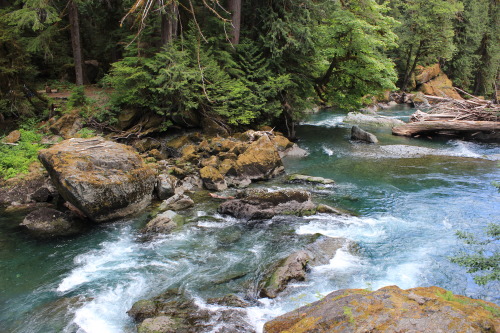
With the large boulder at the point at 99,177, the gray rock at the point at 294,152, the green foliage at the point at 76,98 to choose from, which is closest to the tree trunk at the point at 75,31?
the green foliage at the point at 76,98

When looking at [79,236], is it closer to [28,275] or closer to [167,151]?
[28,275]

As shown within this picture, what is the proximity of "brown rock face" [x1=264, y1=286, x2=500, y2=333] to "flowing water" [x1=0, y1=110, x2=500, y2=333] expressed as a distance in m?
1.46

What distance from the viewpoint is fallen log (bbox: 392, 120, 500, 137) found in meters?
19.5

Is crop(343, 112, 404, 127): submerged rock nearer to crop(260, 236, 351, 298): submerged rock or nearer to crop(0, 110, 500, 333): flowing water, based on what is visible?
crop(0, 110, 500, 333): flowing water

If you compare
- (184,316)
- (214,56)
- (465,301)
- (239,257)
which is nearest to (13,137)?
(214,56)

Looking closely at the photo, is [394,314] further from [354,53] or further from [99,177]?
[354,53]

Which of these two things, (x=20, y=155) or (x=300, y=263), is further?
(x=20, y=155)

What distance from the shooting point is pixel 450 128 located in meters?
20.3

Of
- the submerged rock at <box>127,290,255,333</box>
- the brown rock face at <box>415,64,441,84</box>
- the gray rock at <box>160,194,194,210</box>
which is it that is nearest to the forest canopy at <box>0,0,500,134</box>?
the gray rock at <box>160,194,194,210</box>

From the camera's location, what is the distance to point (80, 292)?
6648 millimetres

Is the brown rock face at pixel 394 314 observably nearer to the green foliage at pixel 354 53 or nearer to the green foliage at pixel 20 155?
the green foliage at pixel 20 155

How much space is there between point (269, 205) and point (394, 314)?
6.56 m

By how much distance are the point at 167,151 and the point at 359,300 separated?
41.1 ft

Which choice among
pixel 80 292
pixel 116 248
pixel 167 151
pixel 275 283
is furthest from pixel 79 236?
pixel 167 151
